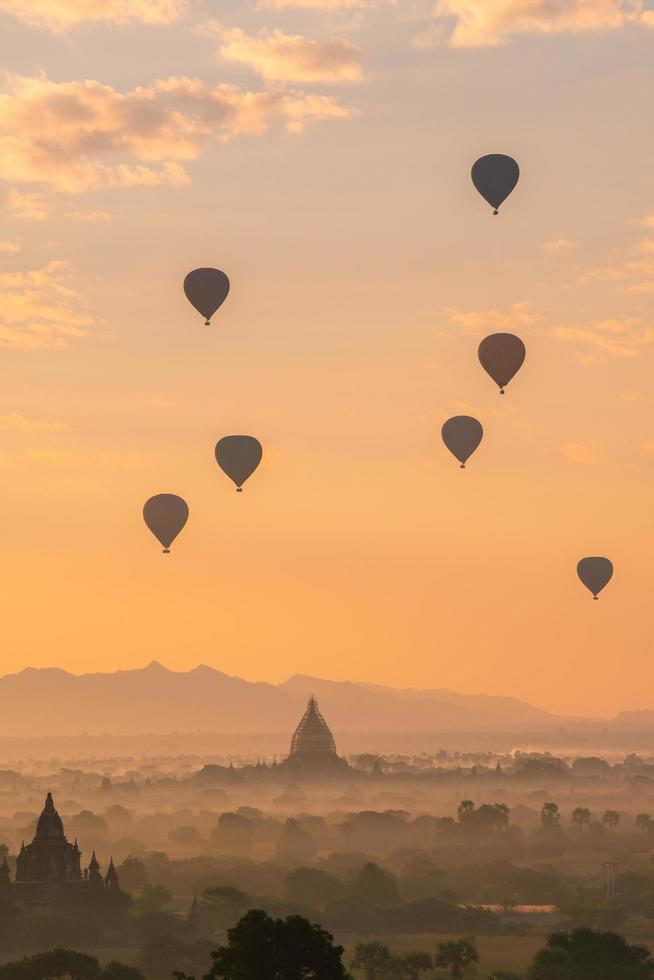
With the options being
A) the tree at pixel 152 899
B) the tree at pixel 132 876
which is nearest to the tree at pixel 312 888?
the tree at pixel 152 899

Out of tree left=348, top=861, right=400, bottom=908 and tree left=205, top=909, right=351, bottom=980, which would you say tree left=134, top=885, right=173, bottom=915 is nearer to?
tree left=348, top=861, right=400, bottom=908

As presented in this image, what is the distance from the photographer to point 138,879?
558ft

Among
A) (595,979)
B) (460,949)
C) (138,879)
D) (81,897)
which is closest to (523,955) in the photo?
(460,949)

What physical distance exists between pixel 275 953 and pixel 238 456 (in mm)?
57187

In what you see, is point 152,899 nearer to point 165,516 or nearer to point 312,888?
point 312,888

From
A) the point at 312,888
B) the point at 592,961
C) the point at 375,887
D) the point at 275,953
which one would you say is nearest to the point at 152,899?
the point at 312,888

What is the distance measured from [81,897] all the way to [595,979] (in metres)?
48.0

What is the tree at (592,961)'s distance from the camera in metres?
104

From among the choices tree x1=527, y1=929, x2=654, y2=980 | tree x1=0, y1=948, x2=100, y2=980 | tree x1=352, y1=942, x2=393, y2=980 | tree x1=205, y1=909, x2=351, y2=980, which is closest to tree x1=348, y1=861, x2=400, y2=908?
tree x1=352, y1=942, x2=393, y2=980

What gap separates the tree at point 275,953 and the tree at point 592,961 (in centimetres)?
3766

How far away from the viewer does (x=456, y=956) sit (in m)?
114

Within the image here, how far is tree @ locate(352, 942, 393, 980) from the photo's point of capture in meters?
114

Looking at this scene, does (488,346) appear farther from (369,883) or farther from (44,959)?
(369,883)

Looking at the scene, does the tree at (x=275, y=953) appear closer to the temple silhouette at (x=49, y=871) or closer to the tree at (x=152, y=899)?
the temple silhouette at (x=49, y=871)
